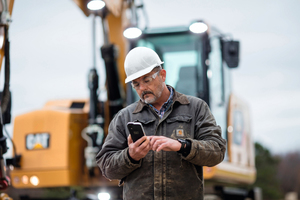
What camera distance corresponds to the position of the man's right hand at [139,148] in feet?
7.18

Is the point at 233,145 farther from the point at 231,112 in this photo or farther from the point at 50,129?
the point at 50,129

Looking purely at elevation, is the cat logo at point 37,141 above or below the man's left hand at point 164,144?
above

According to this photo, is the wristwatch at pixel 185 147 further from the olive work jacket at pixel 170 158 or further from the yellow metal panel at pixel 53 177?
the yellow metal panel at pixel 53 177

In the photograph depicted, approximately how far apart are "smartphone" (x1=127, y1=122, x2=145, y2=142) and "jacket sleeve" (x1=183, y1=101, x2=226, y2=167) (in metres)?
0.29

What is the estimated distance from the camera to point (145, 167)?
2385mm

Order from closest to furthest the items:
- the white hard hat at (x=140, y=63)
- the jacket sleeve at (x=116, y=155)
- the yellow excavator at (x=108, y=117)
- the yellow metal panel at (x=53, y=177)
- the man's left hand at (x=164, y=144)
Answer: the man's left hand at (x=164, y=144)
the jacket sleeve at (x=116, y=155)
the white hard hat at (x=140, y=63)
the yellow metal panel at (x=53, y=177)
the yellow excavator at (x=108, y=117)

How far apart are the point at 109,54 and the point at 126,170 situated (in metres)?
3.76

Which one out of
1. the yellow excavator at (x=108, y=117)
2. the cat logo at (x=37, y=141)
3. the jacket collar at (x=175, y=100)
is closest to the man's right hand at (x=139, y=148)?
the jacket collar at (x=175, y=100)

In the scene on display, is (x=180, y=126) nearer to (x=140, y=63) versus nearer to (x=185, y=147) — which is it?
(x=185, y=147)

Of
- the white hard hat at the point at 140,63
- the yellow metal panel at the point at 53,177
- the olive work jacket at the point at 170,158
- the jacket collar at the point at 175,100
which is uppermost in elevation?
the white hard hat at the point at 140,63

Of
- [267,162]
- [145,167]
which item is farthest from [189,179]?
[267,162]

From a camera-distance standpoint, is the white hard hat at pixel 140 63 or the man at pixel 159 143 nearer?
the man at pixel 159 143

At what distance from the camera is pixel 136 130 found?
219 centimetres

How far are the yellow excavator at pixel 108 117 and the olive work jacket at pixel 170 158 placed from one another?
2.55 metres
